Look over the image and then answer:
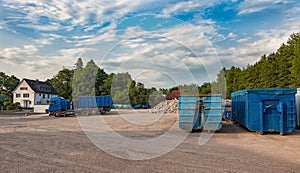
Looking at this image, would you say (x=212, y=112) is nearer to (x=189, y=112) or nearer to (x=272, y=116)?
(x=189, y=112)

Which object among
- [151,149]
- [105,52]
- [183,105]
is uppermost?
[105,52]

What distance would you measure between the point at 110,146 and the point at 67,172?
3.61 m

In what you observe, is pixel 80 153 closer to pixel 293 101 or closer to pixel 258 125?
pixel 258 125

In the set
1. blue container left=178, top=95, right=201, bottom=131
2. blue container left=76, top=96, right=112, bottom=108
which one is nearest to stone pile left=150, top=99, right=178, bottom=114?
blue container left=76, top=96, right=112, bottom=108

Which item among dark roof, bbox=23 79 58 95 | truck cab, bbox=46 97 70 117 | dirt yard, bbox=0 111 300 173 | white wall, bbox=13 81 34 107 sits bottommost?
dirt yard, bbox=0 111 300 173

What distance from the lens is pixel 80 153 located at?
332 inches

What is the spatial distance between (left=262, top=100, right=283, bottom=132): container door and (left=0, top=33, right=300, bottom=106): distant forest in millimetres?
10789

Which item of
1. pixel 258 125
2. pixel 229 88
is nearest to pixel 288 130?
pixel 258 125

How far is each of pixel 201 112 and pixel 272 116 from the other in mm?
3259

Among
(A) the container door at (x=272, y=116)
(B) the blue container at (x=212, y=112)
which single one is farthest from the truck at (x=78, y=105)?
(A) the container door at (x=272, y=116)

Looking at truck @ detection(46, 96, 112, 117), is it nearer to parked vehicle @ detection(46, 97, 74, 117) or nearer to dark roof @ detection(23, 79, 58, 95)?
parked vehicle @ detection(46, 97, 74, 117)

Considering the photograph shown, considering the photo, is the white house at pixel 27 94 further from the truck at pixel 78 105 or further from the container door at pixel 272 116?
the container door at pixel 272 116

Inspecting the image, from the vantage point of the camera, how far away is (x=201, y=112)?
13.7 m

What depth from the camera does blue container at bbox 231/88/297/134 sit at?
13.0 meters
